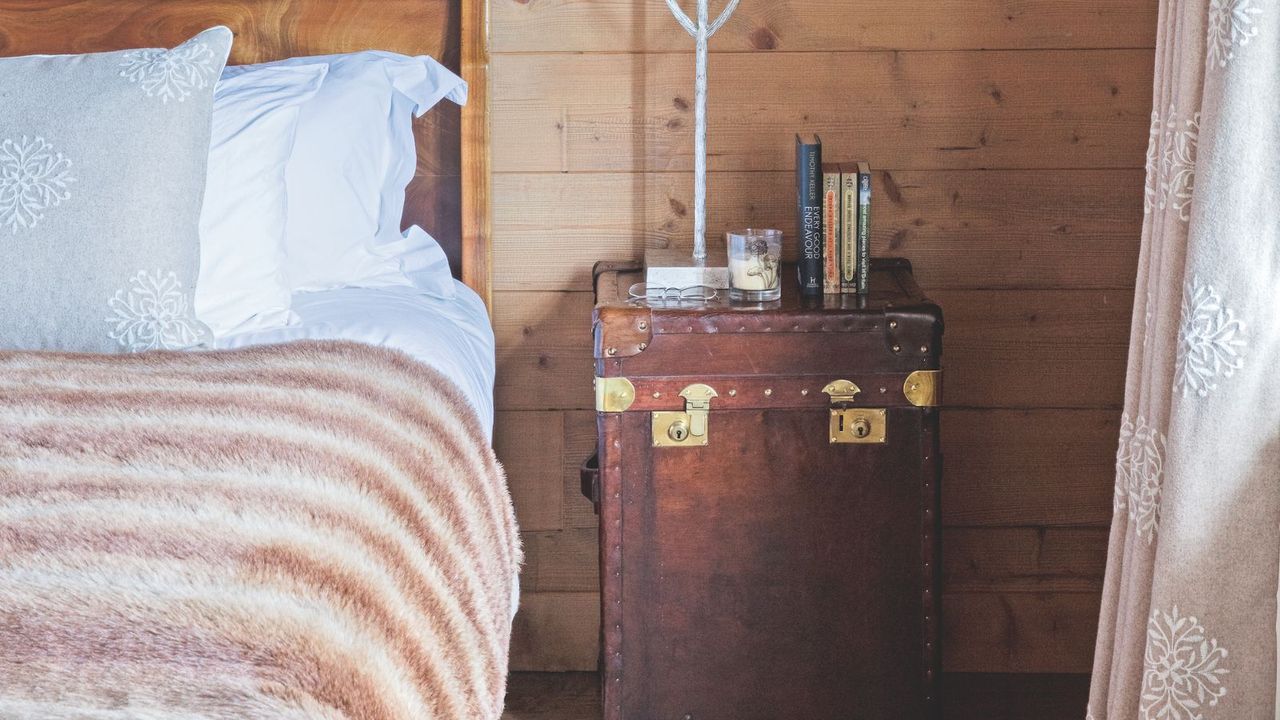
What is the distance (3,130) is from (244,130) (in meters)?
0.27

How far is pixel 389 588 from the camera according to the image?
33.6 inches

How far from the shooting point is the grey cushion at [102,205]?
1283 millimetres

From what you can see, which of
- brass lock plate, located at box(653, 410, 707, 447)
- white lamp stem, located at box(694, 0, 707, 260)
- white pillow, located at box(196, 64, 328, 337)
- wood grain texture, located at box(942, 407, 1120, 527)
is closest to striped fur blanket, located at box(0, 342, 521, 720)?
white pillow, located at box(196, 64, 328, 337)

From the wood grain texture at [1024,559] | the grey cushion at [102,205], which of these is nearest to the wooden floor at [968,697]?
the wood grain texture at [1024,559]

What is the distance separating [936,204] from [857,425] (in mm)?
468

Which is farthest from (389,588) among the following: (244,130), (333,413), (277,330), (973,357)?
(973,357)

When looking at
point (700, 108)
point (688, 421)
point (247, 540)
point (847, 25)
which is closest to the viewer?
point (247, 540)

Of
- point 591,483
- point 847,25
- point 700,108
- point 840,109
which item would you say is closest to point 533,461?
point 591,483

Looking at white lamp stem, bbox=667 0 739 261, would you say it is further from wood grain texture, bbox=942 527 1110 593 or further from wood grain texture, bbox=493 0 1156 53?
wood grain texture, bbox=942 527 1110 593

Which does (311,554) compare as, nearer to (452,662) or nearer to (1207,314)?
(452,662)

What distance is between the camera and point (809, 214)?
160 cm

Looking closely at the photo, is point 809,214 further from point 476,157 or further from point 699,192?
point 476,157

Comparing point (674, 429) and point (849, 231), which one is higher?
point (849, 231)

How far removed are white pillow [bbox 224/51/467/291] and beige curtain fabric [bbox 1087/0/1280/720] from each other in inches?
41.1
